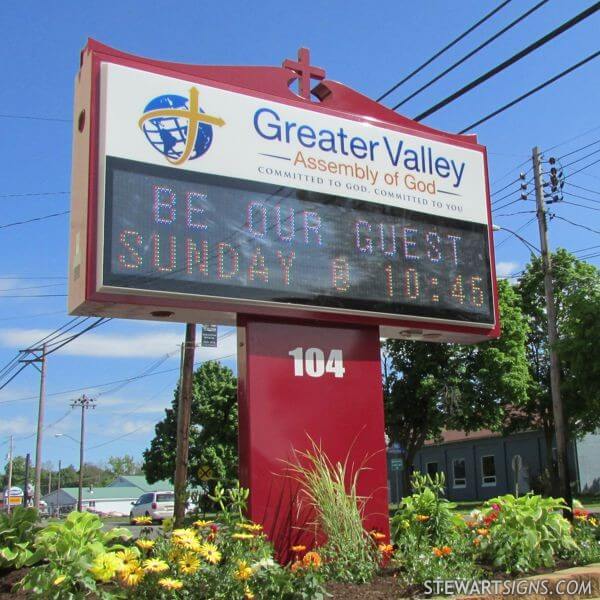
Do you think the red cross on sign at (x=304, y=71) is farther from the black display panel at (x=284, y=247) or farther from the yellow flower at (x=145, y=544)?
the yellow flower at (x=145, y=544)

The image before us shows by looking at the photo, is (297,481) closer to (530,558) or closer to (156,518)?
(530,558)

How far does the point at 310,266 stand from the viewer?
25.7 feet

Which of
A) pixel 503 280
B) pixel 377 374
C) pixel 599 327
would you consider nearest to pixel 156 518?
pixel 503 280

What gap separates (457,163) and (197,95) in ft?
11.5

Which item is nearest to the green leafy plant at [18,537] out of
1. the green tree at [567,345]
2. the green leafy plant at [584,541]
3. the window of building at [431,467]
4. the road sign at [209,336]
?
the green leafy plant at [584,541]

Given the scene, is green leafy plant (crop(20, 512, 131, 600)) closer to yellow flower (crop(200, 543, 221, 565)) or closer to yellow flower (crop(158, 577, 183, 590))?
yellow flower (crop(158, 577, 183, 590))

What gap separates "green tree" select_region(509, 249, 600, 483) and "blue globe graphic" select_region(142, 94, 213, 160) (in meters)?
15.1

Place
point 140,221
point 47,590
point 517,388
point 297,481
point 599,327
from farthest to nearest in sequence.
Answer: point 517,388
point 599,327
point 297,481
point 140,221
point 47,590

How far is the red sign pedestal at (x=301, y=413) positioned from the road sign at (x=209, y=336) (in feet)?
64.2

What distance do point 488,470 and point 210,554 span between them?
4348 cm

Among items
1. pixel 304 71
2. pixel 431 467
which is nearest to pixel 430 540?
pixel 304 71

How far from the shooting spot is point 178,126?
24.7 ft

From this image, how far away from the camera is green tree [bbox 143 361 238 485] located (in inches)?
1682

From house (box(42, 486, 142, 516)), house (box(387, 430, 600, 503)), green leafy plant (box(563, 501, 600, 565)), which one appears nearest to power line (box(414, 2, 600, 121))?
green leafy plant (box(563, 501, 600, 565))
